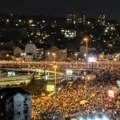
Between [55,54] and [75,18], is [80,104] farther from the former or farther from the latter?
[75,18]

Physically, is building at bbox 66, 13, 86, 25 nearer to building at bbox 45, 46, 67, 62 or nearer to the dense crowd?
building at bbox 45, 46, 67, 62

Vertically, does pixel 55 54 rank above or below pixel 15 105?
above

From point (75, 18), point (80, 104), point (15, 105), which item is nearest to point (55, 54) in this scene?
point (80, 104)

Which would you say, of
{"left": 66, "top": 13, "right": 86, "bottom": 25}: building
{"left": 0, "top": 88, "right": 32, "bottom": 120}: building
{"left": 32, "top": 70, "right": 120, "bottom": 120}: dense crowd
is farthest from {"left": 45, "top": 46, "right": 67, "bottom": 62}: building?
{"left": 66, "top": 13, "right": 86, "bottom": 25}: building

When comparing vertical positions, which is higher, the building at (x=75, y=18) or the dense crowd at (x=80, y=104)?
the building at (x=75, y=18)

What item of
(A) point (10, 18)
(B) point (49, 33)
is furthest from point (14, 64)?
(A) point (10, 18)

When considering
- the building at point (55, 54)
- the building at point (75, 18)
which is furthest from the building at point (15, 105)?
the building at point (75, 18)

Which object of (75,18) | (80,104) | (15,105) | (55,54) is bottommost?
(80,104)

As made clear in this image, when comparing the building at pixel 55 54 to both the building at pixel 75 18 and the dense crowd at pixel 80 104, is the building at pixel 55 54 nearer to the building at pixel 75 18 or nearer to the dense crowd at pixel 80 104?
the dense crowd at pixel 80 104

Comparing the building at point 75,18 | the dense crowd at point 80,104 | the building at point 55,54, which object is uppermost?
the building at point 75,18

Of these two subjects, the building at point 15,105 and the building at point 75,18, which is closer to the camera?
the building at point 15,105
